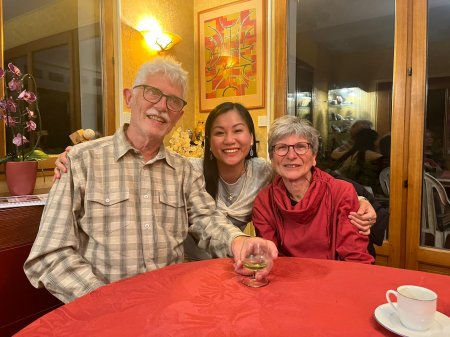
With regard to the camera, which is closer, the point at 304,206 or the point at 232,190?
the point at 304,206

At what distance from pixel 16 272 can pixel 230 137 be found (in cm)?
120

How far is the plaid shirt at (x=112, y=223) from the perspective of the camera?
47.8 inches

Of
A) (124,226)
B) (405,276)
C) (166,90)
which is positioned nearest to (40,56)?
(166,90)

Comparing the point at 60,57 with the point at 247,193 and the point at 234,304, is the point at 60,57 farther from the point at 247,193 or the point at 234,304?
the point at 234,304

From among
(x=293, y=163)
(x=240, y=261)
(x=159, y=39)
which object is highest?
(x=159, y=39)

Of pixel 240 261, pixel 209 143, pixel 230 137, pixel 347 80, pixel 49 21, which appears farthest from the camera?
pixel 347 80

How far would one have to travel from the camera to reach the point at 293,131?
1.66 m

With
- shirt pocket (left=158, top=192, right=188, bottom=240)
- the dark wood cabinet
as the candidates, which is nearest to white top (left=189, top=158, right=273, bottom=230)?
shirt pocket (left=158, top=192, right=188, bottom=240)

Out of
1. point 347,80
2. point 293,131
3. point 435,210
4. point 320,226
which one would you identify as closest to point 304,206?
point 320,226

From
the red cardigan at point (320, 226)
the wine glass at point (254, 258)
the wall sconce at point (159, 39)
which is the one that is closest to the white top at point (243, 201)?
the red cardigan at point (320, 226)

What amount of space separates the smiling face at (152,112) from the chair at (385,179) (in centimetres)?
202

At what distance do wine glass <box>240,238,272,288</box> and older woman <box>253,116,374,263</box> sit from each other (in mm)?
417

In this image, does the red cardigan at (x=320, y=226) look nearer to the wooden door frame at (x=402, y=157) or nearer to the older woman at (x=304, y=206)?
the older woman at (x=304, y=206)

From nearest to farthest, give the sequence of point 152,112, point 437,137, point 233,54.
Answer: point 152,112, point 437,137, point 233,54
